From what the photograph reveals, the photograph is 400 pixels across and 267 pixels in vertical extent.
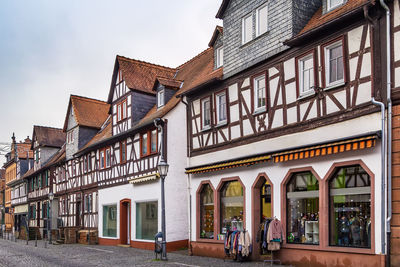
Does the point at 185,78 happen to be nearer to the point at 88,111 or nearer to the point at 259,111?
the point at 259,111

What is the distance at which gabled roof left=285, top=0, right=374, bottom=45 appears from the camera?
1394cm

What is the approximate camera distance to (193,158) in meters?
22.3

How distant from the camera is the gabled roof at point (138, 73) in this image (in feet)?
98.3

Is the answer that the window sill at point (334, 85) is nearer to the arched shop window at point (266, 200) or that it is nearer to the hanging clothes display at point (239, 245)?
the arched shop window at point (266, 200)

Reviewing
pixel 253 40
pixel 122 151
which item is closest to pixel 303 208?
pixel 253 40

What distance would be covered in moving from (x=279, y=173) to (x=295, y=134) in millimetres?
1581

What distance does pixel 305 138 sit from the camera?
631 inches

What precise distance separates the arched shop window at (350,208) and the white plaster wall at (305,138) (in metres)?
1.04

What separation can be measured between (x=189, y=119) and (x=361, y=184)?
33.2 feet

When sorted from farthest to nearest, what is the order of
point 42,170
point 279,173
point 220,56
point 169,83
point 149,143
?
point 42,170 → point 169,83 → point 149,143 → point 220,56 → point 279,173

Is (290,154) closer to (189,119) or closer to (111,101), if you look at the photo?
(189,119)

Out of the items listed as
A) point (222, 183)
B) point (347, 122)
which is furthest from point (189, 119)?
point (347, 122)

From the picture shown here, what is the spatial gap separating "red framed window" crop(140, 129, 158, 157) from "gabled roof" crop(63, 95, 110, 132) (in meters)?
11.7

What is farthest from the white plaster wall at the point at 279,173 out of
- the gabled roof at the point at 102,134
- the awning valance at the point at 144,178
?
the gabled roof at the point at 102,134
